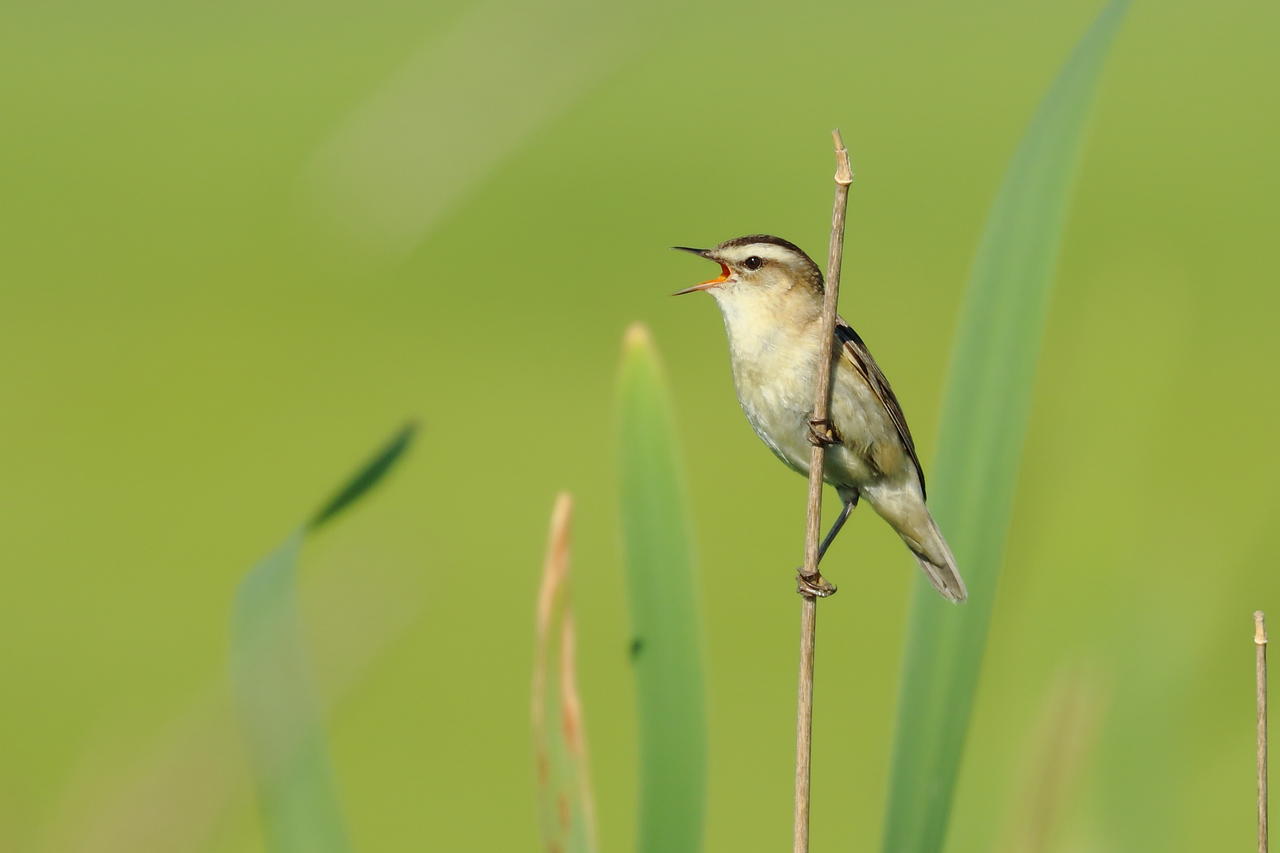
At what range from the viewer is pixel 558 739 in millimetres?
1478

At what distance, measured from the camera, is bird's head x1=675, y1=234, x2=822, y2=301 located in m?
2.31

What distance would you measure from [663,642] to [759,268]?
3.41ft

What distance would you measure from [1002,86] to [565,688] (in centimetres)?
1433

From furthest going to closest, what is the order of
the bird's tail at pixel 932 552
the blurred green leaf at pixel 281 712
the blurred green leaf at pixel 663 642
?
the bird's tail at pixel 932 552, the blurred green leaf at pixel 663 642, the blurred green leaf at pixel 281 712

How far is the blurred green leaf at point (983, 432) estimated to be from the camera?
4.45ft

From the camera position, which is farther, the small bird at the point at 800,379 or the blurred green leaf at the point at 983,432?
the small bird at the point at 800,379

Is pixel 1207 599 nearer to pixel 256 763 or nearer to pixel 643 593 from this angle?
pixel 643 593

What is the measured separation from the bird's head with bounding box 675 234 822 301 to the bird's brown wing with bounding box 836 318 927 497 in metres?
0.11

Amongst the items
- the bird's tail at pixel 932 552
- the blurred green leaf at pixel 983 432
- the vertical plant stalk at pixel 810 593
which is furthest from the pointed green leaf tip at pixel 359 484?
the bird's tail at pixel 932 552

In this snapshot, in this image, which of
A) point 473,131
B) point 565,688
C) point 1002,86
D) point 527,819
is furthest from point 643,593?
point 1002,86

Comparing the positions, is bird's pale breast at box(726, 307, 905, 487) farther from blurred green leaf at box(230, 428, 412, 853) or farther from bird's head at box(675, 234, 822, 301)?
blurred green leaf at box(230, 428, 412, 853)

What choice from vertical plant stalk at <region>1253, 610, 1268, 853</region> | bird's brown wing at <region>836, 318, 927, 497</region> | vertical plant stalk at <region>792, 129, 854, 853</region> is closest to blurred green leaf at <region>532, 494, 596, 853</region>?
vertical plant stalk at <region>792, 129, 854, 853</region>

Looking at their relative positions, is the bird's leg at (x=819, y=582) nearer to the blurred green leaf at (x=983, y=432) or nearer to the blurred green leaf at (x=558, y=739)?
the blurred green leaf at (x=983, y=432)

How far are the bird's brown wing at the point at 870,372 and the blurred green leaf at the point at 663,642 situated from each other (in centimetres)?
86
